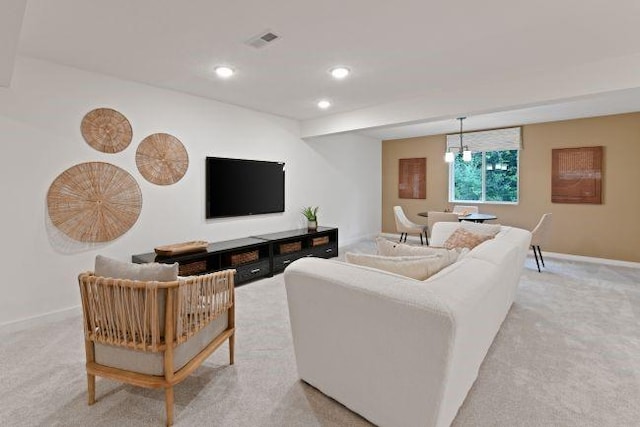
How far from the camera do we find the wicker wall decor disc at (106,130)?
10.0ft

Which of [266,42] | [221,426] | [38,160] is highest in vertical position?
[266,42]

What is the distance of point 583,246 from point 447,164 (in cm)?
271

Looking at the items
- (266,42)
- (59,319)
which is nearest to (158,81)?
(266,42)

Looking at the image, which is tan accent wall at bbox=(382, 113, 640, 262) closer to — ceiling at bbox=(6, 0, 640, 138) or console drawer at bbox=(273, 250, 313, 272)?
ceiling at bbox=(6, 0, 640, 138)

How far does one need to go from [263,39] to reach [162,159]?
1.93m

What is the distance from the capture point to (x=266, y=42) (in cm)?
249

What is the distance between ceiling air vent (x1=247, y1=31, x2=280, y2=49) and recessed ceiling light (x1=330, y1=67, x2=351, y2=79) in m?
0.78

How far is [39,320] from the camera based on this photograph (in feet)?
9.32

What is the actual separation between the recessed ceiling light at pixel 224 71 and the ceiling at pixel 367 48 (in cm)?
8

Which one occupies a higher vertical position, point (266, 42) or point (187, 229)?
point (266, 42)

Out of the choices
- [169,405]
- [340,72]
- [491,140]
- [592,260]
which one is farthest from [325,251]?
[592,260]

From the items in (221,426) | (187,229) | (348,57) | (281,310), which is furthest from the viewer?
(187,229)

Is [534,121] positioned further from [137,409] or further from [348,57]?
[137,409]

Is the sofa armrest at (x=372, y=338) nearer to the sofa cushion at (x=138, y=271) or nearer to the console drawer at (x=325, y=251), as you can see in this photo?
the sofa cushion at (x=138, y=271)
